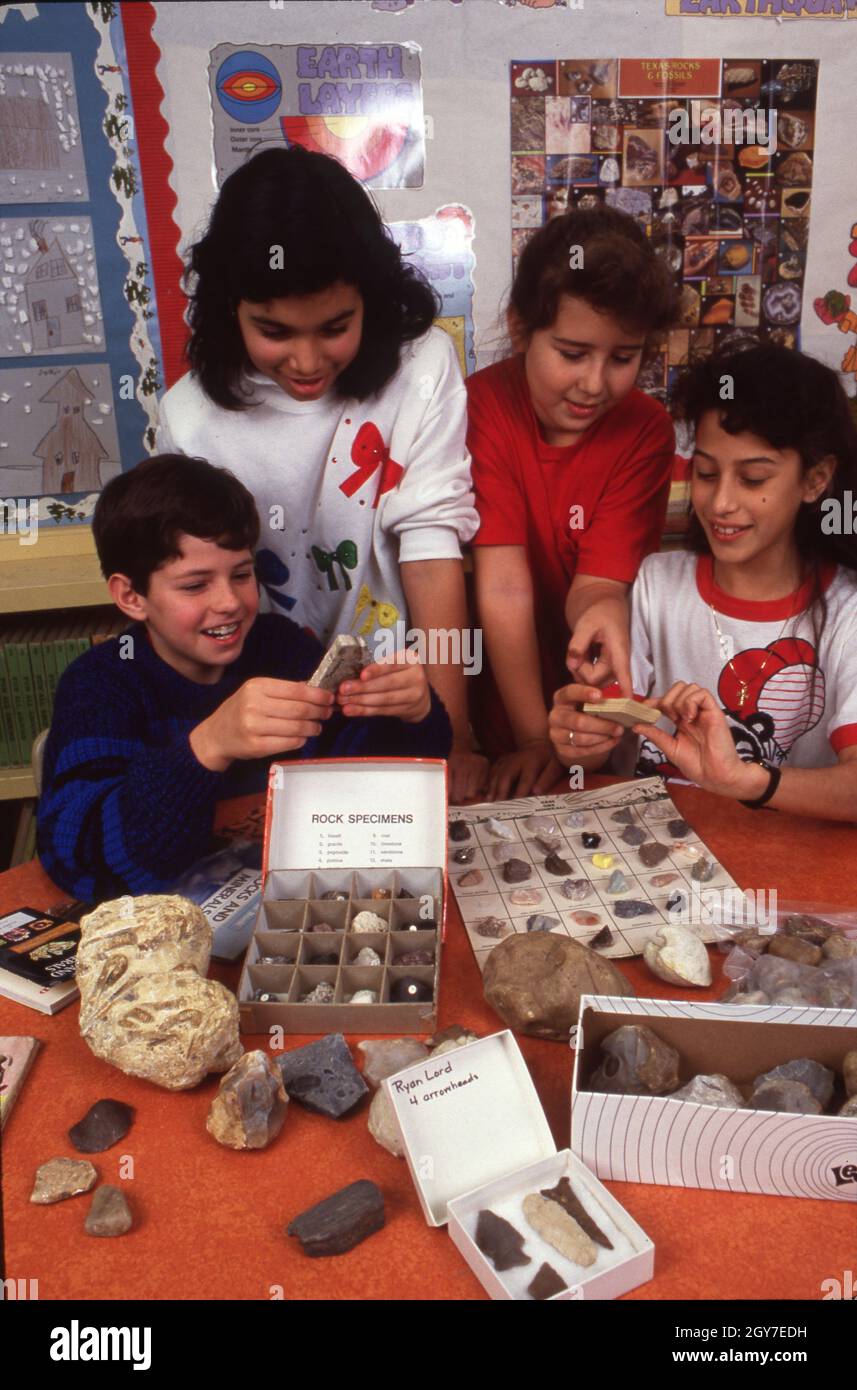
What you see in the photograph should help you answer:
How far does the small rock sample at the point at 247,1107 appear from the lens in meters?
0.89

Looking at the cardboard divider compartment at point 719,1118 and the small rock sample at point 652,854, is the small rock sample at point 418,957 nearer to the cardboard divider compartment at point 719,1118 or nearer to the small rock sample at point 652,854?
the cardboard divider compartment at point 719,1118

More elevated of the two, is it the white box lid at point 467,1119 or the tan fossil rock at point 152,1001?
the tan fossil rock at point 152,1001

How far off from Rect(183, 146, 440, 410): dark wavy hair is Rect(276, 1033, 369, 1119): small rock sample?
3.15 ft

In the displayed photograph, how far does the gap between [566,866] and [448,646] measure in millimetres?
532

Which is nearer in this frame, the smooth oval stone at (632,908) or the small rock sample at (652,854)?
the smooth oval stone at (632,908)

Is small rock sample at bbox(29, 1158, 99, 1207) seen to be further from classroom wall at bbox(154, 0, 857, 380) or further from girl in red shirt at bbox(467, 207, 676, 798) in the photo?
classroom wall at bbox(154, 0, 857, 380)

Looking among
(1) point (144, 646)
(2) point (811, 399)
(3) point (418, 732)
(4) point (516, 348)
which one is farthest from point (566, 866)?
(4) point (516, 348)

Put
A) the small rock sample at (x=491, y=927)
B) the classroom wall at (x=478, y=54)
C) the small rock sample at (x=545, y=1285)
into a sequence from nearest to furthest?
the small rock sample at (x=545, y=1285)
the small rock sample at (x=491, y=927)
the classroom wall at (x=478, y=54)

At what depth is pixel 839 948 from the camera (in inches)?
42.9

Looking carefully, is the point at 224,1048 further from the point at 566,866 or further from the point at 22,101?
the point at 22,101

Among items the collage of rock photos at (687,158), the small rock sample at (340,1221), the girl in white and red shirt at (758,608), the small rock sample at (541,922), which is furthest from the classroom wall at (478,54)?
the small rock sample at (340,1221)

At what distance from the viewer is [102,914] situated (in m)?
1.00

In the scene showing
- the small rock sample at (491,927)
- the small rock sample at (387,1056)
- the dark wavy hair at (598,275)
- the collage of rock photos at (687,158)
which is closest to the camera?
the small rock sample at (387,1056)

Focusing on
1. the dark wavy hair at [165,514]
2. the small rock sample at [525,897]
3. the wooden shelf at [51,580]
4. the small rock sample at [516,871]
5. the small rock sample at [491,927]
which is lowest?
the small rock sample at [491,927]
